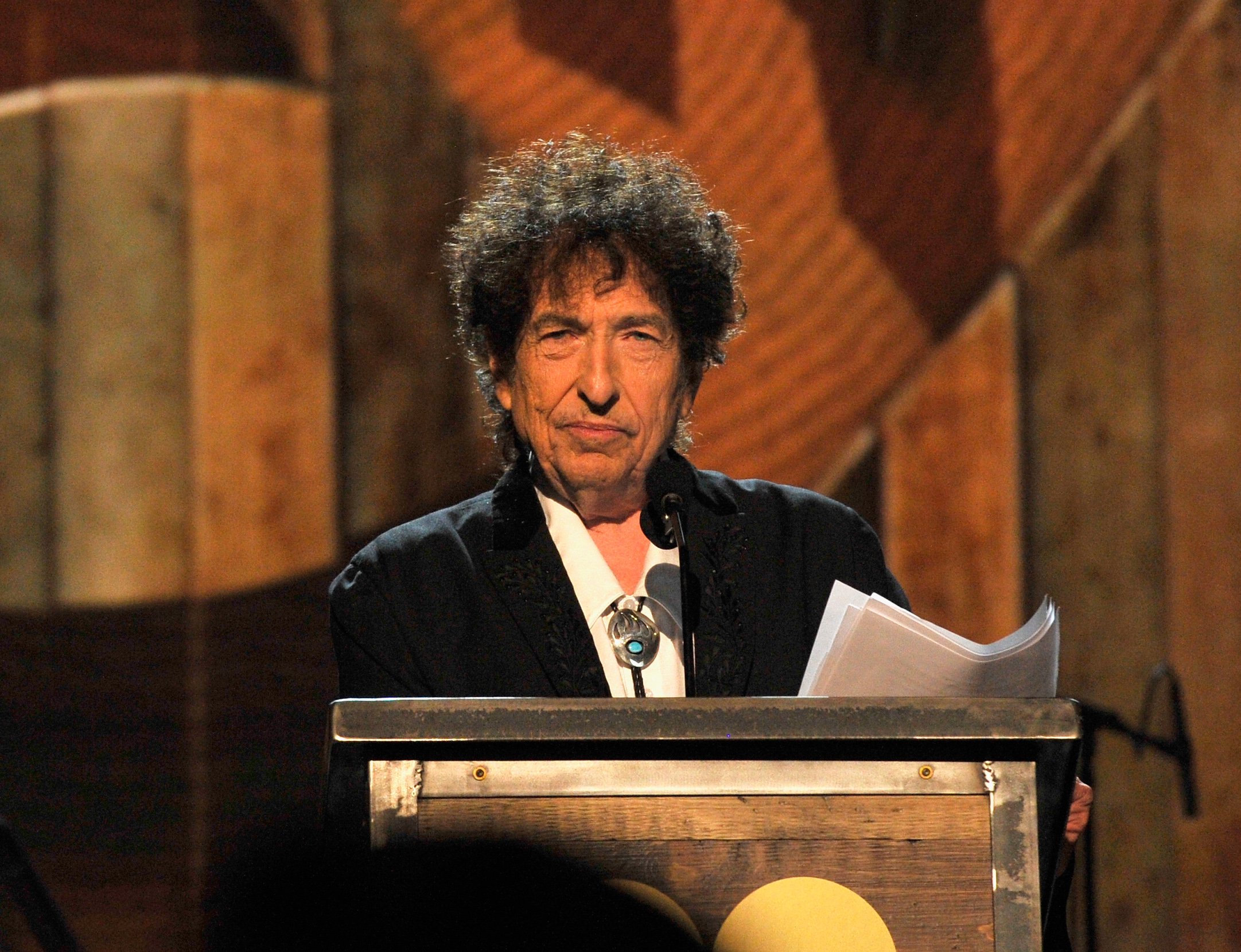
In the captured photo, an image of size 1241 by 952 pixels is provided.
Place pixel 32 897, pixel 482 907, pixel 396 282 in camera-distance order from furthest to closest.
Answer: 1. pixel 396 282
2. pixel 32 897
3. pixel 482 907

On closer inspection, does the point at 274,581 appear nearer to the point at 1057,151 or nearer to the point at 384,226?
the point at 384,226

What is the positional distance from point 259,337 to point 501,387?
4.67 ft

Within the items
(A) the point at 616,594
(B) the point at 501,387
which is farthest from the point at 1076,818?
(B) the point at 501,387

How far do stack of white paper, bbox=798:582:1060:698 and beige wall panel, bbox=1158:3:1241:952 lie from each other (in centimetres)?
245

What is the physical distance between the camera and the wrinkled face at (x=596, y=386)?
62.1 inches

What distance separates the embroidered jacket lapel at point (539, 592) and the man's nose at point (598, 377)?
16 cm

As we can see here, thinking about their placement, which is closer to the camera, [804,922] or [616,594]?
[804,922]

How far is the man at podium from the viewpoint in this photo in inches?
59.2

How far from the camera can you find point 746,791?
1.01m

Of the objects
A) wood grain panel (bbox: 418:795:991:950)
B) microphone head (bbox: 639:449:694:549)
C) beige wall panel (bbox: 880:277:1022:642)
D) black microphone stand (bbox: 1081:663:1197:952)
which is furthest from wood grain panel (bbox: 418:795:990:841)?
beige wall panel (bbox: 880:277:1022:642)

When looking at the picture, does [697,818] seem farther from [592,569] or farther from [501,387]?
[501,387]

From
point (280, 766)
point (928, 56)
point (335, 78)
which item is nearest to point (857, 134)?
point (928, 56)

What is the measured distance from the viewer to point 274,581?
117 inches

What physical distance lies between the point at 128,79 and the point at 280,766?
1458mm
